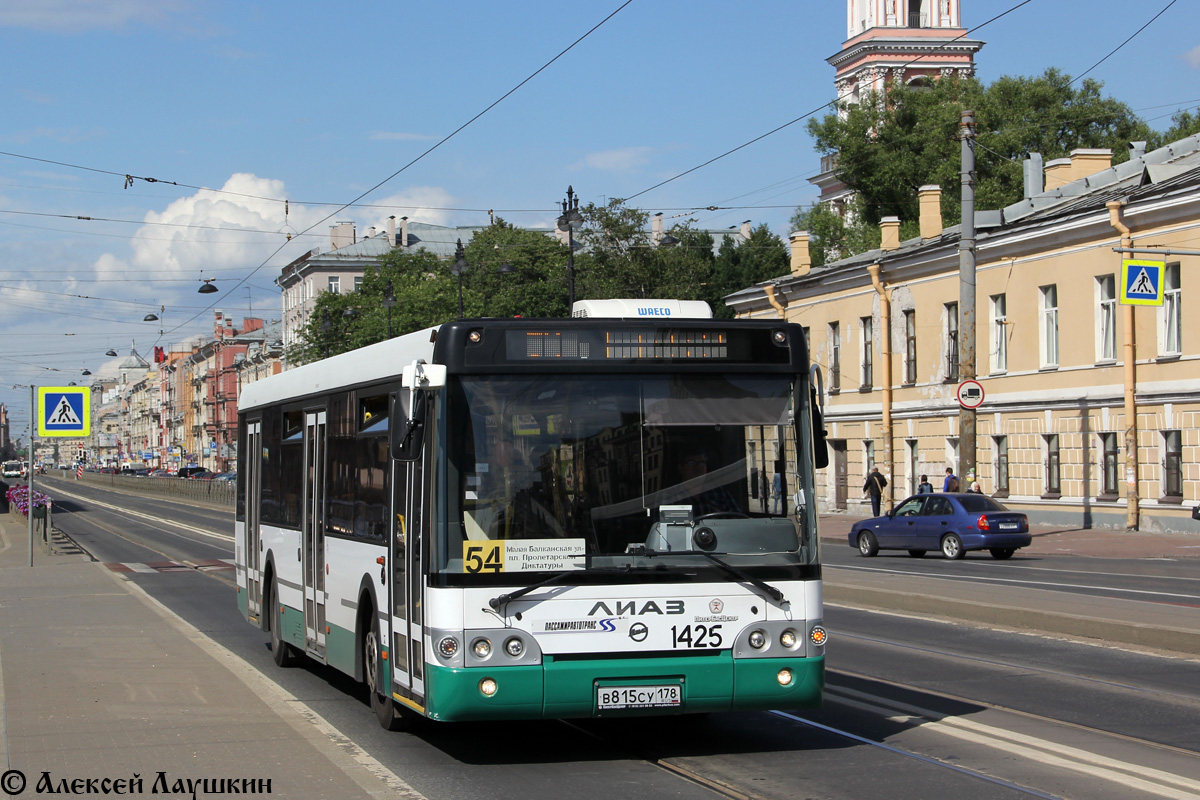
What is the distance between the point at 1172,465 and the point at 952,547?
27.0 feet

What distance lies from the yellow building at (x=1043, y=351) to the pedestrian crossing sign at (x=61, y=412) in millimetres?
18600

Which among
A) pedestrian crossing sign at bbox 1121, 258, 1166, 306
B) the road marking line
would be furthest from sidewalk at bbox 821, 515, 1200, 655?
pedestrian crossing sign at bbox 1121, 258, 1166, 306

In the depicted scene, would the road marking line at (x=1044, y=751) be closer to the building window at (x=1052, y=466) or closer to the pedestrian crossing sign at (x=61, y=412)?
the pedestrian crossing sign at (x=61, y=412)

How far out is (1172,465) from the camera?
33.8m

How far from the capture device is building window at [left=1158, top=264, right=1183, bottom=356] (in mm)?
33875

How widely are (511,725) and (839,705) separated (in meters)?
2.39

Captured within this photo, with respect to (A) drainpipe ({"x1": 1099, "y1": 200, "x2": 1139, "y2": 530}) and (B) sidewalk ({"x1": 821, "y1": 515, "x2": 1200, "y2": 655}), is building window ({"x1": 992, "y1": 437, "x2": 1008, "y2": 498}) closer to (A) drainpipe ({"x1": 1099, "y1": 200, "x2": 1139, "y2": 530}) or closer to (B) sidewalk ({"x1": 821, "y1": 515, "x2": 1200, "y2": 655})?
(A) drainpipe ({"x1": 1099, "y1": 200, "x2": 1139, "y2": 530})

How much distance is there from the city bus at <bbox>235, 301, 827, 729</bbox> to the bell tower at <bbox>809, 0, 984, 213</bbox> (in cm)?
7341

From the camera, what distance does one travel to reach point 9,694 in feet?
35.3

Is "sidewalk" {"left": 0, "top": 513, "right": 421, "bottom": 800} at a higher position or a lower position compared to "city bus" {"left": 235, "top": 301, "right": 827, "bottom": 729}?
lower

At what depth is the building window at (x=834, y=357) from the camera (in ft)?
164

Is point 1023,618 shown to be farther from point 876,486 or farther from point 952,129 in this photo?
point 952,129

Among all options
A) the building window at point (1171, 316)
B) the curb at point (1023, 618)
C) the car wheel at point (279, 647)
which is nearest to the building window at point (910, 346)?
the building window at point (1171, 316)

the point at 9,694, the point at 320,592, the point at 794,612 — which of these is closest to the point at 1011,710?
the point at 794,612
